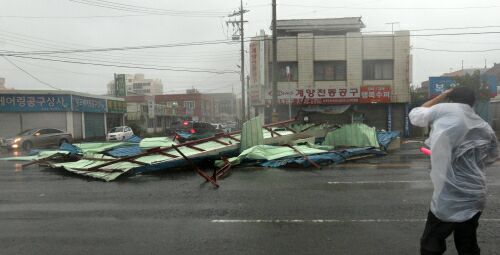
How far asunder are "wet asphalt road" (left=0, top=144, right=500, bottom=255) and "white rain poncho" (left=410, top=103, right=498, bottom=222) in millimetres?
1836

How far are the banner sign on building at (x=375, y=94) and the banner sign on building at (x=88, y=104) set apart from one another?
72.8 ft

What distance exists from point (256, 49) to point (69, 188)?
70.6 feet

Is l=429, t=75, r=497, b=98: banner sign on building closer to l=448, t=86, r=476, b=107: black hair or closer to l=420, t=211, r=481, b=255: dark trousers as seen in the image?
l=448, t=86, r=476, b=107: black hair

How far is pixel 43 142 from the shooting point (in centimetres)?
2559

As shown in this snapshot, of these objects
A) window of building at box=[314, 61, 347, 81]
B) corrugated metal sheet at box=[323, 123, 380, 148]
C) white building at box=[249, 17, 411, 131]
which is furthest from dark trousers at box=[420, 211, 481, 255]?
window of building at box=[314, 61, 347, 81]

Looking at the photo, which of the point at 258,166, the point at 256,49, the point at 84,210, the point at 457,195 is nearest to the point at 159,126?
the point at 256,49

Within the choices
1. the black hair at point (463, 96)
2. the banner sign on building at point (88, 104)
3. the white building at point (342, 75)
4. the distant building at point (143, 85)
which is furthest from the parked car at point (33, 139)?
the distant building at point (143, 85)

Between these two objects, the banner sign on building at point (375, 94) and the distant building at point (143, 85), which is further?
the distant building at point (143, 85)

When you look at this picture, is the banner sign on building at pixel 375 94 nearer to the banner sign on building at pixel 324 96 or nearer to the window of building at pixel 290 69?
the banner sign on building at pixel 324 96

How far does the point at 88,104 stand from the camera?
37.8 metres

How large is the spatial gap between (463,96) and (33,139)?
2596cm

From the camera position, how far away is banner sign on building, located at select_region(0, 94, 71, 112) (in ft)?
106

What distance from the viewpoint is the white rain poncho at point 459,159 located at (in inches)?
125

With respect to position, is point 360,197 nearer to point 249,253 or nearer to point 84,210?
point 249,253
